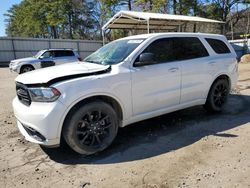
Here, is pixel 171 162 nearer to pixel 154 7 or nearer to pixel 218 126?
pixel 218 126

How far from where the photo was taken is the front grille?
12.8ft

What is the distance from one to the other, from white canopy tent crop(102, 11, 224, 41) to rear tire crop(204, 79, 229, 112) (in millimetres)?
10402

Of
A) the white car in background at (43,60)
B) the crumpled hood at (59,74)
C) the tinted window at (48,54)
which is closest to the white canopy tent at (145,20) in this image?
the white car in background at (43,60)

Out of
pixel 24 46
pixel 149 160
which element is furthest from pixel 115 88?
pixel 24 46

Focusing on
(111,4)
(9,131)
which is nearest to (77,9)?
(111,4)

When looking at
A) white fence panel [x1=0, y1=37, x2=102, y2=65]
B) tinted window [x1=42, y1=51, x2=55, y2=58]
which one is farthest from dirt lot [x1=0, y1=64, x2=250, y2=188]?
white fence panel [x1=0, y1=37, x2=102, y2=65]

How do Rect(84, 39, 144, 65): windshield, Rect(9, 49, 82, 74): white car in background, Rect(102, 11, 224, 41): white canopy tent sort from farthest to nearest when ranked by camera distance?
Rect(102, 11, 224, 41): white canopy tent < Rect(9, 49, 82, 74): white car in background < Rect(84, 39, 144, 65): windshield

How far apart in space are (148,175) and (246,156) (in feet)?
5.12

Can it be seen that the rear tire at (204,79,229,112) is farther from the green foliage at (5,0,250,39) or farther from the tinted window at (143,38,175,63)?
the green foliage at (5,0,250,39)

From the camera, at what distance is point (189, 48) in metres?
5.43

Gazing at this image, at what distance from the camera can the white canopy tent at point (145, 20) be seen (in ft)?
55.9

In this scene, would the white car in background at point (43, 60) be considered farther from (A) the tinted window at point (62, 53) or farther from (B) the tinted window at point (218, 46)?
(B) the tinted window at point (218, 46)

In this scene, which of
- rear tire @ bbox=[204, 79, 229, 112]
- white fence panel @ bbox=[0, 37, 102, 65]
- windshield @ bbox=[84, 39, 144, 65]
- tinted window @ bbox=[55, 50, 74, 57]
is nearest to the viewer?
windshield @ bbox=[84, 39, 144, 65]

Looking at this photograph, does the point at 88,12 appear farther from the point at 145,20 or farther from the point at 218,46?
the point at 218,46
